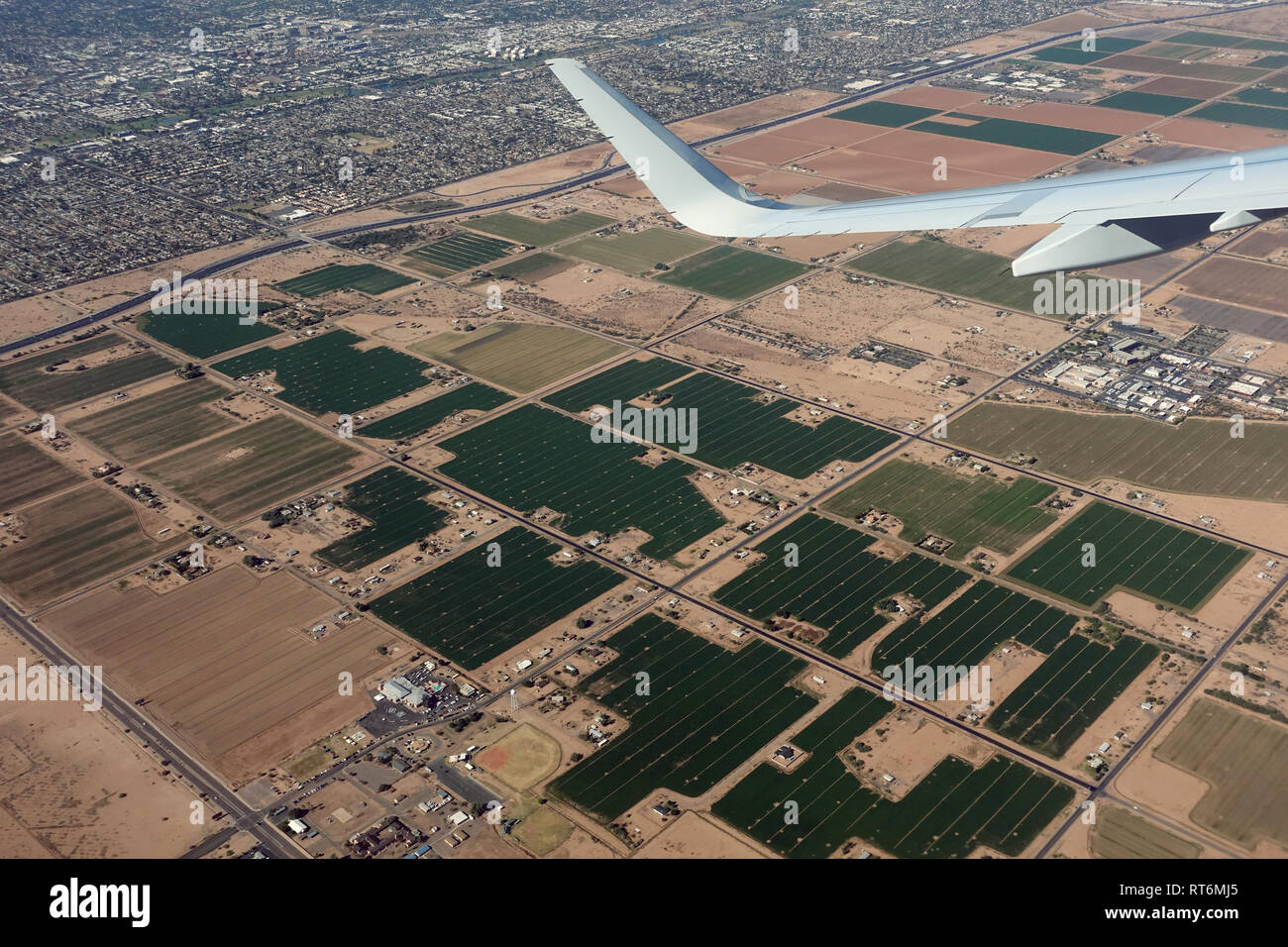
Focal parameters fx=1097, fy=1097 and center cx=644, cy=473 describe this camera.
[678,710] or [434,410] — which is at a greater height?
[434,410]

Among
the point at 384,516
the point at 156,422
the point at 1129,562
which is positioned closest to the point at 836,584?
the point at 1129,562

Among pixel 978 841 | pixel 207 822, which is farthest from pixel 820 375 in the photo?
pixel 207 822

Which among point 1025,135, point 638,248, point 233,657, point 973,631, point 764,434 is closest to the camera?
point 233,657

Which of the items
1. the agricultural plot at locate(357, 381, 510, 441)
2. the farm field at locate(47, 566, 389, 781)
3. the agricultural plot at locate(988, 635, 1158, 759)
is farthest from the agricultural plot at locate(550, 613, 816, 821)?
the agricultural plot at locate(357, 381, 510, 441)

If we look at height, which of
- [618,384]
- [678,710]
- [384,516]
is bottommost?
[678,710]

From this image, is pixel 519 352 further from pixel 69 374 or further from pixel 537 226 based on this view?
pixel 69 374
